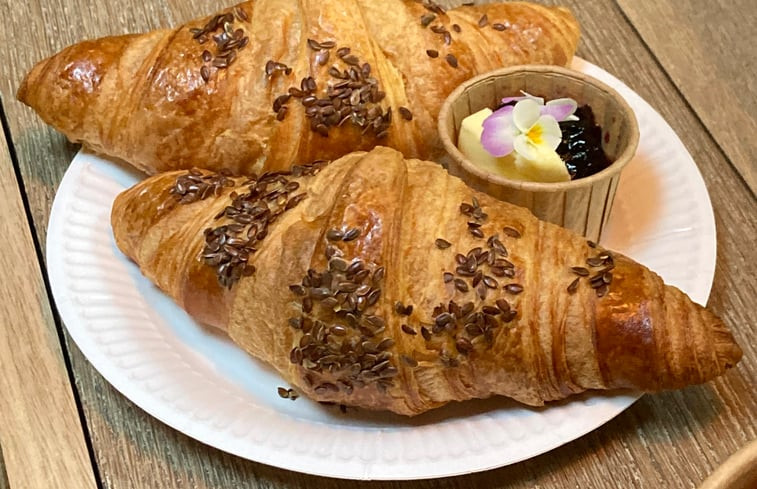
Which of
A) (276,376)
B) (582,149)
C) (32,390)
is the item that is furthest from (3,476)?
(582,149)

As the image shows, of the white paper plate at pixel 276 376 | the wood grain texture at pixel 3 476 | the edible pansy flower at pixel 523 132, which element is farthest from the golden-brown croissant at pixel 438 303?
the wood grain texture at pixel 3 476

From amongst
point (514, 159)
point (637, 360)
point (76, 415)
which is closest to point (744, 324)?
point (637, 360)

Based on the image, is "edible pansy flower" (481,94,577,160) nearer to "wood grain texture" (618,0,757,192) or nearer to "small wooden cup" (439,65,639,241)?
"small wooden cup" (439,65,639,241)

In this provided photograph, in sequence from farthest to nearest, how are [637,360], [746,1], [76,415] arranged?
[746,1], [76,415], [637,360]

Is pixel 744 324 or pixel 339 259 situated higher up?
pixel 339 259

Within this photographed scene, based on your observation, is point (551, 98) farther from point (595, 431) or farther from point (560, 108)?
point (595, 431)

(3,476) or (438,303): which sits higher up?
(438,303)

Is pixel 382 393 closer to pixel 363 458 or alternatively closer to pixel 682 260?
pixel 363 458
